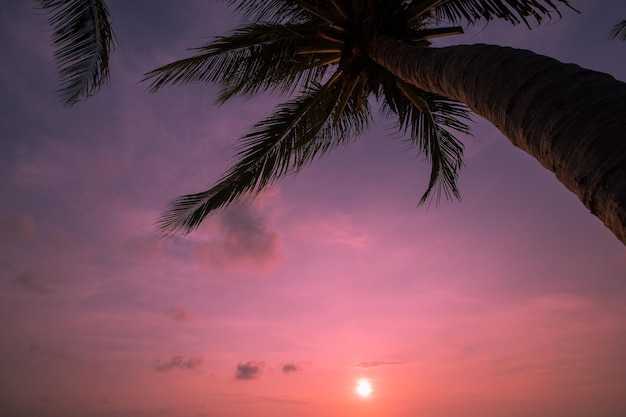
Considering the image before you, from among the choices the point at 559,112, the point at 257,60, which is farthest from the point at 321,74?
the point at 559,112

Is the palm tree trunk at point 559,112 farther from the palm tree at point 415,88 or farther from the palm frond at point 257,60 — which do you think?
the palm frond at point 257,60

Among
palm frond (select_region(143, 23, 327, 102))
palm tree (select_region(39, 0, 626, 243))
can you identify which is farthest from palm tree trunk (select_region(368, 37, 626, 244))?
palm frond (select_region(143, 23, 327, 102))

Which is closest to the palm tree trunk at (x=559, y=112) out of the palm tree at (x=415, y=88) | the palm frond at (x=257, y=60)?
the palm tree at (x=415, y=88)

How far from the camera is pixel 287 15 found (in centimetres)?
539

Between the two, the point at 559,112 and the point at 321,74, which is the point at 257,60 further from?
the point at 559,112

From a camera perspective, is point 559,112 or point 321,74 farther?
point 321,74

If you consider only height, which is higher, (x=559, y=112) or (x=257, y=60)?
(x=257, y=60)

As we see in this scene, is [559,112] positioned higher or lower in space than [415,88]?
lower

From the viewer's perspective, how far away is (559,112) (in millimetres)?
1557

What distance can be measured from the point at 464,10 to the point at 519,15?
951 millimetres

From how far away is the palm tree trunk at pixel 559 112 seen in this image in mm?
1277

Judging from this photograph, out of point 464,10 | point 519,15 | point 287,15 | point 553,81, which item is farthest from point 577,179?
point 287,15

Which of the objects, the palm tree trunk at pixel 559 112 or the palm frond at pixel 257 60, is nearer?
the palm tree trunk at pixel 559 112

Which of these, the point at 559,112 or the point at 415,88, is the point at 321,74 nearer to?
the point at 415,88
